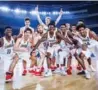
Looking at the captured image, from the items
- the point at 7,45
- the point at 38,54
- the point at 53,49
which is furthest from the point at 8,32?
the point at 53,49

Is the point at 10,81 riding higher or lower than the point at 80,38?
lower

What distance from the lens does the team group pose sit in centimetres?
234

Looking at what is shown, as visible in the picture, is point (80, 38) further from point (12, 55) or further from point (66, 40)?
point (12, 55)

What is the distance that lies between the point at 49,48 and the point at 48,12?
372 millimetres

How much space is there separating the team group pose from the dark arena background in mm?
43

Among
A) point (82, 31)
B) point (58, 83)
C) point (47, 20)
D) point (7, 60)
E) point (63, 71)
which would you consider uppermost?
point (47, 20)

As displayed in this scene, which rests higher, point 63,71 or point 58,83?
point 63,71

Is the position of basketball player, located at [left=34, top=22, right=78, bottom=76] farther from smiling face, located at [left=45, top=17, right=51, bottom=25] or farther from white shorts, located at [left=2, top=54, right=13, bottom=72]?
white shorts, located at [left=2, top=54, right=13, bottom=72]

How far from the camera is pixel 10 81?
2299 millimetres

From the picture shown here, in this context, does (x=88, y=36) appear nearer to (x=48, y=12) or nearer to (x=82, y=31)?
(x=82, y=31)

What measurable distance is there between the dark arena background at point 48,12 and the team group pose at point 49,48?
43 millimetres

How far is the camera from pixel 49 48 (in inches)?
94.0

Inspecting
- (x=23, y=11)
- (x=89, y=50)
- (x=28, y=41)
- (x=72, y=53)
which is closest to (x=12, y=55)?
(x=28, y=41)

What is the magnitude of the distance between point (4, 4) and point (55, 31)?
60 centimetres
